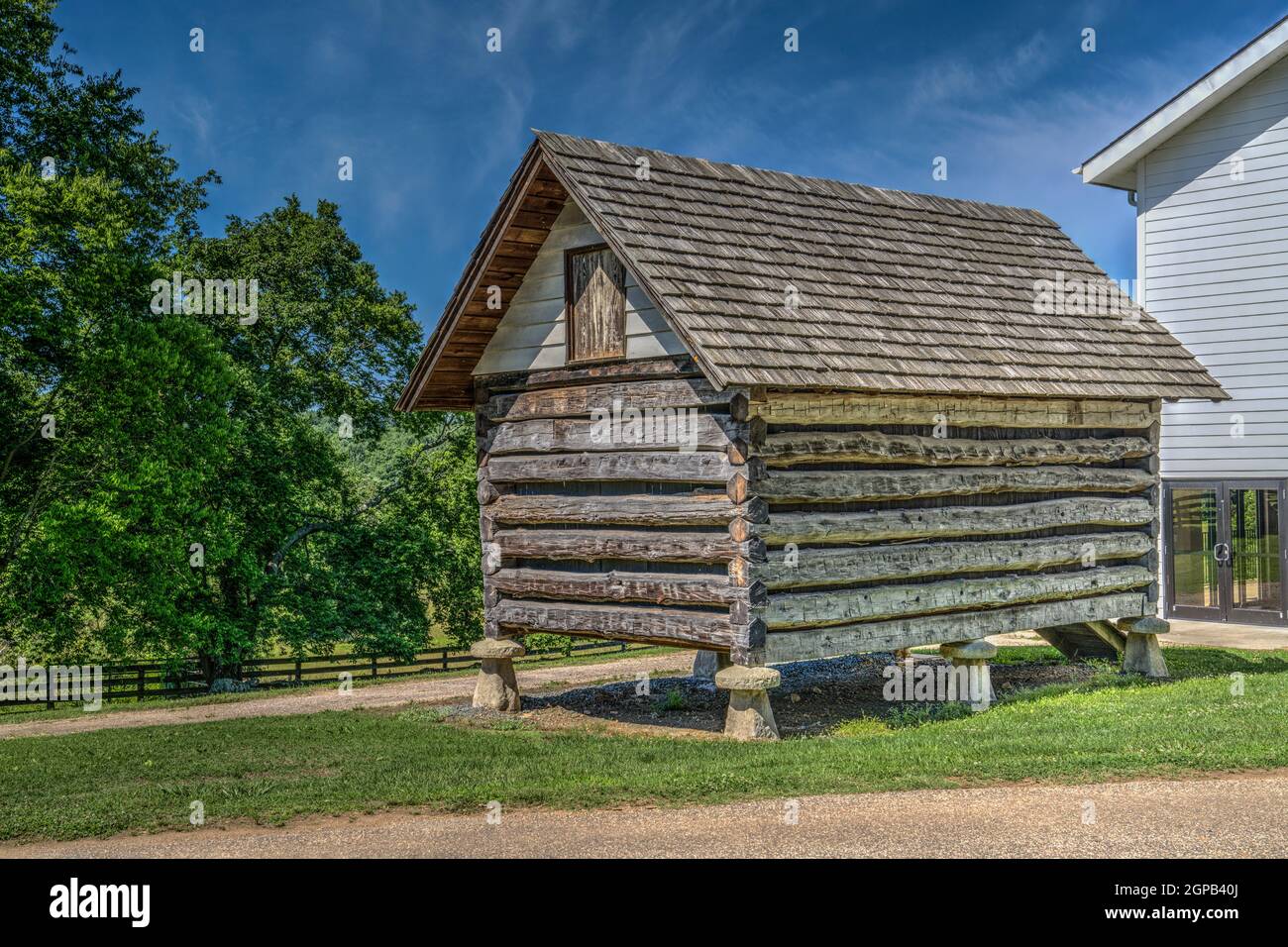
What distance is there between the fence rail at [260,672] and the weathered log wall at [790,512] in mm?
10274

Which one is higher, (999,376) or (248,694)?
(999,376)

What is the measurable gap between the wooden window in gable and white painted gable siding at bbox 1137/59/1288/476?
40.9ft

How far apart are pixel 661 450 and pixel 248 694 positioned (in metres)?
9.87

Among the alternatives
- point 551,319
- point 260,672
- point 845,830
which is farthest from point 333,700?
point 260,672

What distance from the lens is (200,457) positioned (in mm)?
27453

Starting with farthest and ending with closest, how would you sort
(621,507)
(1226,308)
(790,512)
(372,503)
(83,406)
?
(372,503) < (83,406) < (1226,308) < (621,507) < (790,512)

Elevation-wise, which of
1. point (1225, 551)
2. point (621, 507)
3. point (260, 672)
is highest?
point (621, 507)

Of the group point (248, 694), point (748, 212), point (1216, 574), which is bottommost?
point (248, 694)

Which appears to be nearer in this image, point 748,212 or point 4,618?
point 748,212

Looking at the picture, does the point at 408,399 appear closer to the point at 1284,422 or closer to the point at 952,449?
the point at 952,449

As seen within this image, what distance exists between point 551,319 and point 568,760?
5527mm

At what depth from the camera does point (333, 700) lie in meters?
18.5

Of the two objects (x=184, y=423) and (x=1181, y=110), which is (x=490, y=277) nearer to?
(x=1181, y=110)
